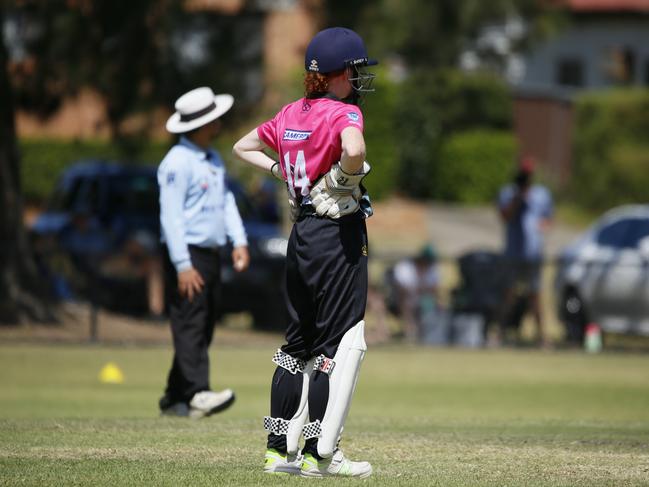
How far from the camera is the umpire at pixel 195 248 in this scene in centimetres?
934

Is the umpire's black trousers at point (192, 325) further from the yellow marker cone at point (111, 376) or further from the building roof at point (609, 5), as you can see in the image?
the building roof at point (609, 5)

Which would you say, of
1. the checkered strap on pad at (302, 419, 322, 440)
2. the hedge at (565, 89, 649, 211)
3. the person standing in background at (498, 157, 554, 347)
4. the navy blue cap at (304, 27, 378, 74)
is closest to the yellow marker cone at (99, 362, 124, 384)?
the person standing in background at (498, 157, 554, 347)

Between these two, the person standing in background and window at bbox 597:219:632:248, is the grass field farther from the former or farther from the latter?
window at bbox 597:219:632:248

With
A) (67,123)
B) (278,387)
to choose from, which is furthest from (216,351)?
(67,123)

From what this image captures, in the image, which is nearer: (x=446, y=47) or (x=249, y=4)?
(x=249, y=4)

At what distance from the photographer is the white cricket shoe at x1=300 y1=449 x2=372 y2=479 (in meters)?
6.44

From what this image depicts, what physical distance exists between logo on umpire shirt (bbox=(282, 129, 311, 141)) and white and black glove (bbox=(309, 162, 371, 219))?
218 mm

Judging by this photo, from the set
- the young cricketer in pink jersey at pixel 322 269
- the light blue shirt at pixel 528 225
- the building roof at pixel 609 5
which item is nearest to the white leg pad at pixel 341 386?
the young cricketer in pink jersey at pixel 322 269

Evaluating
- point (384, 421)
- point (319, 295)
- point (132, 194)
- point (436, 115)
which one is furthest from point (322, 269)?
point (436, 115)

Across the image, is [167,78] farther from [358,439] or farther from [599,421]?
[358,439]

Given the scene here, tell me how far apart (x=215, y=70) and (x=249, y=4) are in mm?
1317

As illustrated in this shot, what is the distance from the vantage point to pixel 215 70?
17.4m

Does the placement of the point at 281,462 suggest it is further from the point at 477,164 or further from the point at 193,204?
the point at 477,164

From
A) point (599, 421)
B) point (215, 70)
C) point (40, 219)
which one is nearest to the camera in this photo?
point (599, 421)
